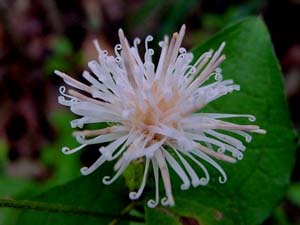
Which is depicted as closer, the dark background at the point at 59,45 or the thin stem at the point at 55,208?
the thin stem at the point at 55,208

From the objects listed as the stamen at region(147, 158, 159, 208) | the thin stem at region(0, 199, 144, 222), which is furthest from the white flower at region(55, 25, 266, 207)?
the thin stem at region(0, 199, 144, 222)

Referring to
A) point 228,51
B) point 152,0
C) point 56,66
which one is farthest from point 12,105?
point 228,51

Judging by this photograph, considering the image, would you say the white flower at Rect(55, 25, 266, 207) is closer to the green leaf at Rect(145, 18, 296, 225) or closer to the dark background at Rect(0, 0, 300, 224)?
the green leaf at Rect(145, 18, 296, 225)

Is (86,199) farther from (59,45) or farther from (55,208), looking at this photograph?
(59,45)

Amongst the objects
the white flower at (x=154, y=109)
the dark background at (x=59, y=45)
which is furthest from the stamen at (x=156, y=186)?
the dark background at (x=59, y=45)

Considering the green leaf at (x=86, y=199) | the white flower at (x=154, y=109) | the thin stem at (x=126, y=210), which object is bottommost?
the thin stem at (x=126, y=210)

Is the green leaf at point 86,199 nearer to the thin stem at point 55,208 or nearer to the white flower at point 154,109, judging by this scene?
the thin stem at point 55,208

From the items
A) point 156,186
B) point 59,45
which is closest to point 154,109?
point 156,186
